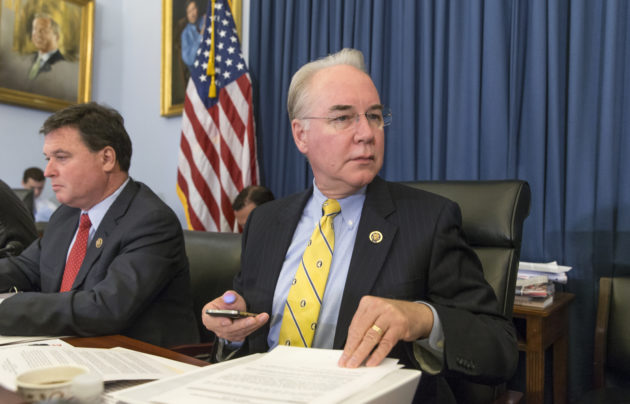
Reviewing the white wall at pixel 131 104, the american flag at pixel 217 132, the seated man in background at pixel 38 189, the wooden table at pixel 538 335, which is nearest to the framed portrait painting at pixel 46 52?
the white wall at pixel 131 104

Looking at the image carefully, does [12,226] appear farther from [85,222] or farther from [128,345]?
[128,345]

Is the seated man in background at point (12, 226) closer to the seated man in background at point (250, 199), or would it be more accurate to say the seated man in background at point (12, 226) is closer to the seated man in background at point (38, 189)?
the seated man in background at point (250, 199)

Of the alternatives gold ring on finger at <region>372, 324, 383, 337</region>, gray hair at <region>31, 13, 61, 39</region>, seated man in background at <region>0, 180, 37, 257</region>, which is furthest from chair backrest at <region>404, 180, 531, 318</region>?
gray hair at <region>31, 13, 61, 39</region>

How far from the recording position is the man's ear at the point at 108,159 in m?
1.94

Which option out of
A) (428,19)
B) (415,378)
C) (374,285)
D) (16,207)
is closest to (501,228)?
(374,285)

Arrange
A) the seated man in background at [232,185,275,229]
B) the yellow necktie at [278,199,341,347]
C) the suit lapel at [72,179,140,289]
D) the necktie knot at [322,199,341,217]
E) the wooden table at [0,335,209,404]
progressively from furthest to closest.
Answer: the seated man in background at [232,185,275,229], the suit lapel at [72,179,140,289], the necktie knot at [322,199,341,217], the yellow necktie at [278,199,341,347], the wooden table at [0,335,209,404]

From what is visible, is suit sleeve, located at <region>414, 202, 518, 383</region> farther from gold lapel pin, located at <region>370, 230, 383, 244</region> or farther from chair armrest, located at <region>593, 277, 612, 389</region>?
chair armrest, located at <region>593, 277, 612, 389</region>

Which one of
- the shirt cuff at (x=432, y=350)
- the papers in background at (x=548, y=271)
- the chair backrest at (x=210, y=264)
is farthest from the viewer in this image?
the papers in background at (x=548, y=271)

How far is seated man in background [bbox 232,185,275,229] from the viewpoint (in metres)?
3.38

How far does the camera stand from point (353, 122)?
1.43m

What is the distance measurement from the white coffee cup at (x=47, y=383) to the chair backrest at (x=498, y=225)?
3.98 feet

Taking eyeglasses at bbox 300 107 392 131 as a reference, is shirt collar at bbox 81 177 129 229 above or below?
below

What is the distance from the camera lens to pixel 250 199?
339 centimetres

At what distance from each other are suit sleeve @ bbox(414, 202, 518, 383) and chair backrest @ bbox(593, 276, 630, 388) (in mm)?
905
